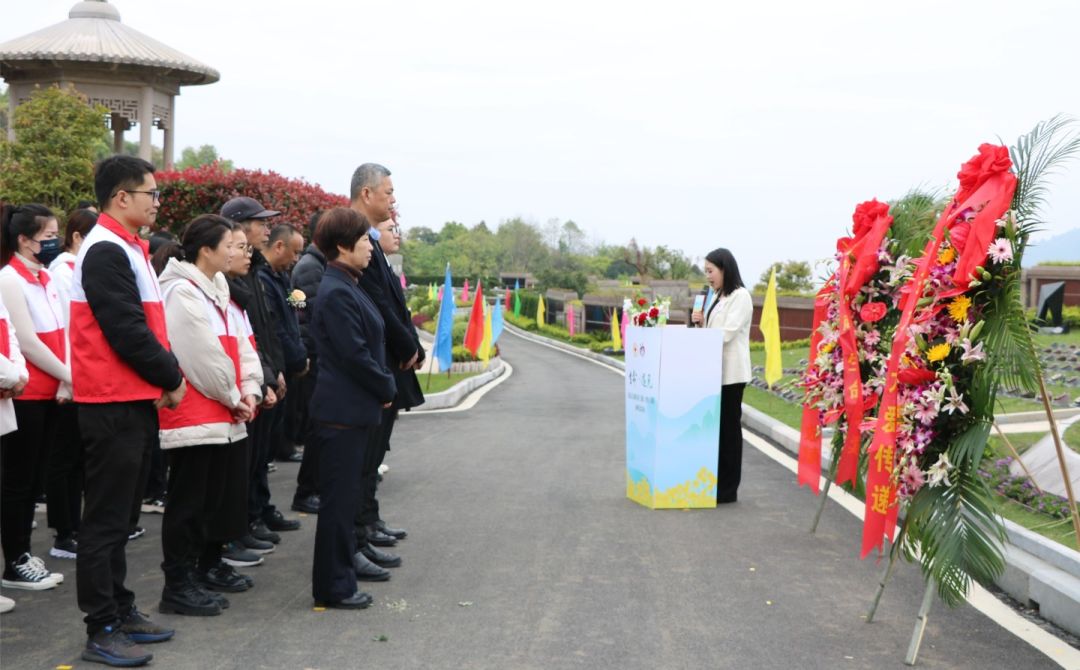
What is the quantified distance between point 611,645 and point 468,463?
5551 mm

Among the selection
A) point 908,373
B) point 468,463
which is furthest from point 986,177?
point 468,463

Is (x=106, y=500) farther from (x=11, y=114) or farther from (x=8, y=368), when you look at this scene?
(x=11, y=114)

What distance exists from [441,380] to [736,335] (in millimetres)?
12974

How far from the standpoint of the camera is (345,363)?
18.3 ft

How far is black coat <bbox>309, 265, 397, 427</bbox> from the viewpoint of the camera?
5.55 m

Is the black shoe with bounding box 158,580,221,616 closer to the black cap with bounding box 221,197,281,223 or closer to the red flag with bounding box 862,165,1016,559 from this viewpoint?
the black cap with bounding box 221,197,281,223

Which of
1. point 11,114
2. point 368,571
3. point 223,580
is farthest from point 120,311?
point 11,114

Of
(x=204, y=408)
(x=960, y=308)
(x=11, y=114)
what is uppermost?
(x=11, y=114)

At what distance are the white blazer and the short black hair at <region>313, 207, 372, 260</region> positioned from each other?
3.55 meters

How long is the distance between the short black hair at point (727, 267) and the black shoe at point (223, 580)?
4.47 meters

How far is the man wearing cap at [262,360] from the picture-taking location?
6656 mm

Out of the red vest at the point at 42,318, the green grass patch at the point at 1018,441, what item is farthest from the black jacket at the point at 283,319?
the green grass patch at the point at 1018,441

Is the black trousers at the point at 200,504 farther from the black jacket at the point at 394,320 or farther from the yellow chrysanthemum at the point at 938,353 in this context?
the yellow chrysanthemum at the point at 938,353

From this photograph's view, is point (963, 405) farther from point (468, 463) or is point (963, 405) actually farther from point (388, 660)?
point (468, 463)
